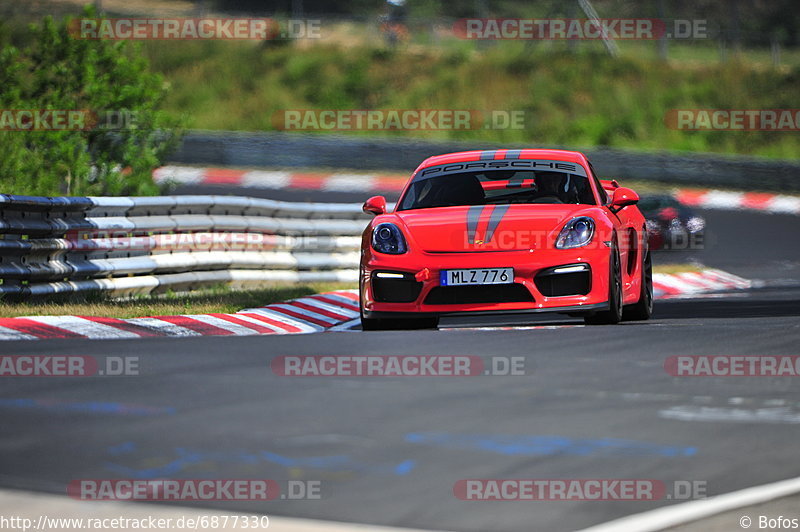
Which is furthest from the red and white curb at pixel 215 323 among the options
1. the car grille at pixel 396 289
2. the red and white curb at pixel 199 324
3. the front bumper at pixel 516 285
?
the front bumper at pixel 516 285

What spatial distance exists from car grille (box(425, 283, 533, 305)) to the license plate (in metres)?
0.03

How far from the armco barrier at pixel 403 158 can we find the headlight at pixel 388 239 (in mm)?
17933

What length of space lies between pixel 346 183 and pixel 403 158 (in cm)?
157

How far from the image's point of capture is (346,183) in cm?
2730

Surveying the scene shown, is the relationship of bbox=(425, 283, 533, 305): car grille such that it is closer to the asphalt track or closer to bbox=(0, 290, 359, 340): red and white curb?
the asphalt track

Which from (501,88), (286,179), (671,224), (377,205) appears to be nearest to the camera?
(377,205)

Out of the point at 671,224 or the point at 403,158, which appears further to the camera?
the point at 403,158

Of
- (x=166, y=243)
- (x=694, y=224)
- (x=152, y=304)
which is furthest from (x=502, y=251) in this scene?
(x=694, y=224)

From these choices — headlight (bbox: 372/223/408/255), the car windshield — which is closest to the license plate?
headlight (bbox: 372/223/408/255)

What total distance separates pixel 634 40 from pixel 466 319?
2957 centimetres

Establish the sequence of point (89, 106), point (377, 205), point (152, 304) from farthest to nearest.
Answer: point (89, 106) → point (152, 304) → point (377, 205)

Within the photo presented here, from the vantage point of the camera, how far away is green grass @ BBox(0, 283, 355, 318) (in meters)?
9.86

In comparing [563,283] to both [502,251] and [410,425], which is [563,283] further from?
[410,425]

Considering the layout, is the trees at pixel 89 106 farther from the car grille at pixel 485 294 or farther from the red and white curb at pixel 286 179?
the red and white curb at pixel 286 179
